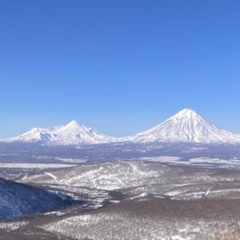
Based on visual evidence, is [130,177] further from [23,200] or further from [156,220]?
[156,220]

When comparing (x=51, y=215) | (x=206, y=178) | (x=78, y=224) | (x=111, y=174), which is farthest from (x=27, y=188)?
(x=206, y=178)

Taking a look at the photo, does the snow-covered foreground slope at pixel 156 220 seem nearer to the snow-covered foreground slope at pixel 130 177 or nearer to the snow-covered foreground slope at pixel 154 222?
the snow-covered foreground slope at pixel 154 222

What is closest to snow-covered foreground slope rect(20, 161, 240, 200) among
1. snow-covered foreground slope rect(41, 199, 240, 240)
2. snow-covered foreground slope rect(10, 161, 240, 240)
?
snow-covered foreground slope rect(10, 161, 240, 240)

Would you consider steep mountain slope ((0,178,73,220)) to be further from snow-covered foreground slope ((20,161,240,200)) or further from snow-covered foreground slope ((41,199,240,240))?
snow-covered foreground slope ((20,161,240,200))

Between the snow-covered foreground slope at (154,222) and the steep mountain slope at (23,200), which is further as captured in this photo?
the steep mountain slope at (23,200)

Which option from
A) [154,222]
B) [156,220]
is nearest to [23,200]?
[156,220]

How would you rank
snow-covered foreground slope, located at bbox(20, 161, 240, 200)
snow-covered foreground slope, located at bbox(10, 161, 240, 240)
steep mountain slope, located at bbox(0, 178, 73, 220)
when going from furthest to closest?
snow-covered foreground slope, located at bbox(20, 161, 240, 200) → steep mountain slope, located at bbox(0, 178, 73, 220) → snow-covered foreground slope, located at bbox(10, 161, 240, 240)

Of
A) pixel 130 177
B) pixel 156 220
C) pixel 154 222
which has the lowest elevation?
Result: pixel 154 222

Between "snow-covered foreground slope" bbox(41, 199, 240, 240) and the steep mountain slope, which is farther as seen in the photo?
the steep mountain slope

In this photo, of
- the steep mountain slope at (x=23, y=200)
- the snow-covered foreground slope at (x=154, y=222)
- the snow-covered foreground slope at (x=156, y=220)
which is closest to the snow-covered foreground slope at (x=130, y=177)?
the steep mountain slope at (x=23, y=200)
